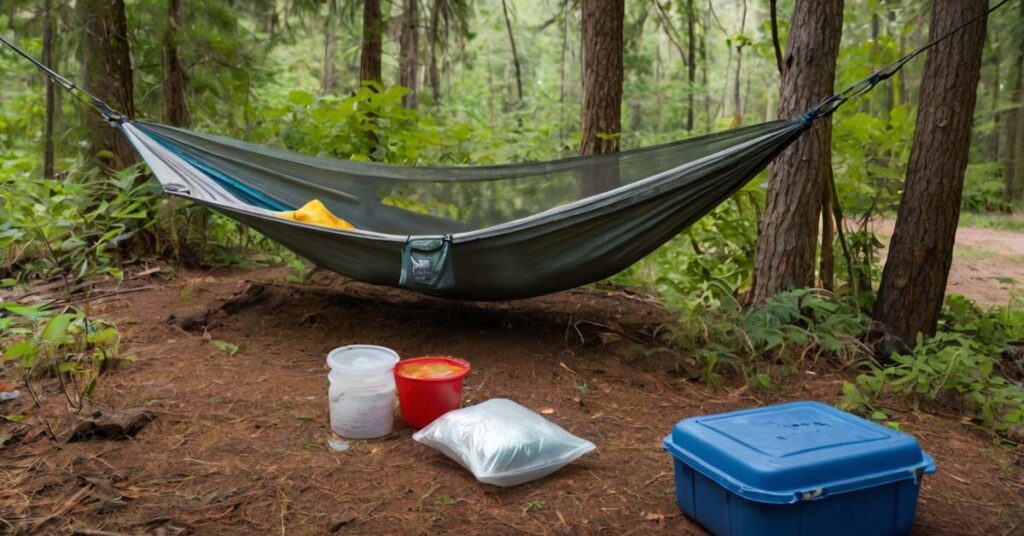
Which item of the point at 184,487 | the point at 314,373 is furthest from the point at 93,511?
the point at 314,373

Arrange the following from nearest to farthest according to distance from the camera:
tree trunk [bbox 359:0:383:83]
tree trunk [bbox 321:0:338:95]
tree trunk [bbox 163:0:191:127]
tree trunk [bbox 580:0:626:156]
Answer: tree trunk [bbox 580:0:626:156] → tree trunk [bbox 163:0:191:127] → tree trunk [bbox 359:0:383:83] → tree trunk [bbox 321:0:338:95]

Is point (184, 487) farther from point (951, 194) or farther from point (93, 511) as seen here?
point (951, 194)

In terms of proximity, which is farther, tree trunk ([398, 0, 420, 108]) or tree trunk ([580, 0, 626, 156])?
tree trunk ([398, 0, 420, 108])

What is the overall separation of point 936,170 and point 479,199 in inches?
66.9

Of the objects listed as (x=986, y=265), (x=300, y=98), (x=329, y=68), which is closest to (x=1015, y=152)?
(x=986, y=265)

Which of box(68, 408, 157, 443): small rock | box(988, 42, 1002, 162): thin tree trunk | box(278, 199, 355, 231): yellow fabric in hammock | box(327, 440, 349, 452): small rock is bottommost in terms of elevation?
box(327, 440, 349, 452): small rock

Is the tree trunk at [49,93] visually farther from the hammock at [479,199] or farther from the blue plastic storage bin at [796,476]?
the blue plastic storage bin at [796,476]

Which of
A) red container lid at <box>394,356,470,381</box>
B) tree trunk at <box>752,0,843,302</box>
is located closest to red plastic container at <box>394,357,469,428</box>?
red container lid at <box>394,356,470,381</box>

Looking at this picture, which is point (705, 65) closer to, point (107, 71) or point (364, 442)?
point (107, 71)

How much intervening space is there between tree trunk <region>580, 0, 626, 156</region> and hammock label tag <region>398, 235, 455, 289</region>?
131 centimetres

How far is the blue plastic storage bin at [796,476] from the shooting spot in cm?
117

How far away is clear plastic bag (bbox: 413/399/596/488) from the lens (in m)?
1.44

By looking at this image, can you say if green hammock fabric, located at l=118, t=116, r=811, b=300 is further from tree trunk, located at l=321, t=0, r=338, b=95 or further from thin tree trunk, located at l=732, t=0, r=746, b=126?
tree trunk, located at l=321, t=0, r=338, b=95

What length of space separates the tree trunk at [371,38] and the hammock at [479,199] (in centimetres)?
160
